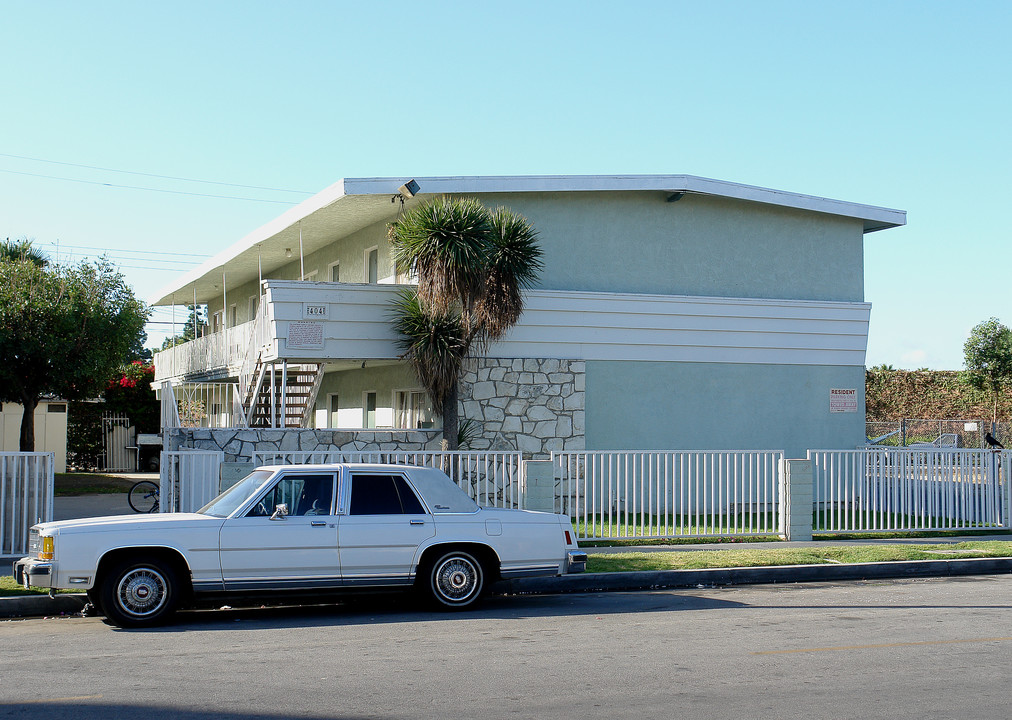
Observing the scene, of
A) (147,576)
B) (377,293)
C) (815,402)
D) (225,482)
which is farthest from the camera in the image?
(815,402)

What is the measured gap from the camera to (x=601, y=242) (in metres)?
21.2

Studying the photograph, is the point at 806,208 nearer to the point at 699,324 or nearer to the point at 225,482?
the point at 699,324

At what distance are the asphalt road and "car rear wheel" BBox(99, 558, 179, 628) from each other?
0.23 meters

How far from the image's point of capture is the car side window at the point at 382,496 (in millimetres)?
10391

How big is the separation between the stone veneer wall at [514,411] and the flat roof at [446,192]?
11.1 ft

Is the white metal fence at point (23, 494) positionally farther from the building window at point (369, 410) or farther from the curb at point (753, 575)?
the building window at point (369, 410)

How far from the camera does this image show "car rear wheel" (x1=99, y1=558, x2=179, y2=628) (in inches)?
376

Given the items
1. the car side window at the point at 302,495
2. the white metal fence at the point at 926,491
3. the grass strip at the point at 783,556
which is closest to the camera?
the car side window at the point at 302,495

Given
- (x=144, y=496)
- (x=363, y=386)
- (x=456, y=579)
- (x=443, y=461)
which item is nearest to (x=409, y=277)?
(x=443, y=461)

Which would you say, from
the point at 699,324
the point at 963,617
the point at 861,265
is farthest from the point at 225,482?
the point at 861,265

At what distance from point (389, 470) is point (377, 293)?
932 centimetres

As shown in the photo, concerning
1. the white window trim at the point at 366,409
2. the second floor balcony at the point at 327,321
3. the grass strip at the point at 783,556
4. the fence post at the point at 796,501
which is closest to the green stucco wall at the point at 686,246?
A: the second floor balcony at the point at 327,321

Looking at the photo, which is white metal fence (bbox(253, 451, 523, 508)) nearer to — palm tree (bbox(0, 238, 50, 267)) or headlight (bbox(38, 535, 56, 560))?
headlight (bbox(38, 535, 56, 560))

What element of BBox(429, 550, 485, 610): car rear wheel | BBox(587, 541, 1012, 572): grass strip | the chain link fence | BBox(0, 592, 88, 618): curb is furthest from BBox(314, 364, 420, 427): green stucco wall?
the chain link fence
